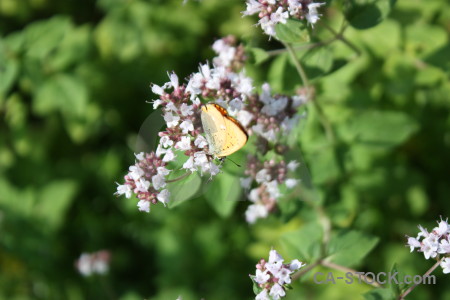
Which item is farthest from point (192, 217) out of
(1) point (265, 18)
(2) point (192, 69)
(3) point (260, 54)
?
(1) point (265, 18)

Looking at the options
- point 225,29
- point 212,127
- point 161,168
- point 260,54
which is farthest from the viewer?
point 225,29

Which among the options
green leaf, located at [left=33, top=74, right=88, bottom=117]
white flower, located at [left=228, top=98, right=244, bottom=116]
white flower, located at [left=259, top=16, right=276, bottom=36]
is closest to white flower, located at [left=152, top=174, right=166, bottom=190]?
white flower, located at [left=228, top=98, right=244, bottom=116]

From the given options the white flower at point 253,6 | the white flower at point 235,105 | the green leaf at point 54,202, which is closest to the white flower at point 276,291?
the white flower at point 235,105

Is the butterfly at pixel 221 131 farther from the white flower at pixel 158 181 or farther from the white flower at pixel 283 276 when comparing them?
the white flower at pixel 283 276

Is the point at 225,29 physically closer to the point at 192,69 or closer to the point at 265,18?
the point at 192,69

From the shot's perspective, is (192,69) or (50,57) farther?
(192,69)

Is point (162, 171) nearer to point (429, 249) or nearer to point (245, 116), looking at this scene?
point (245, 116)
